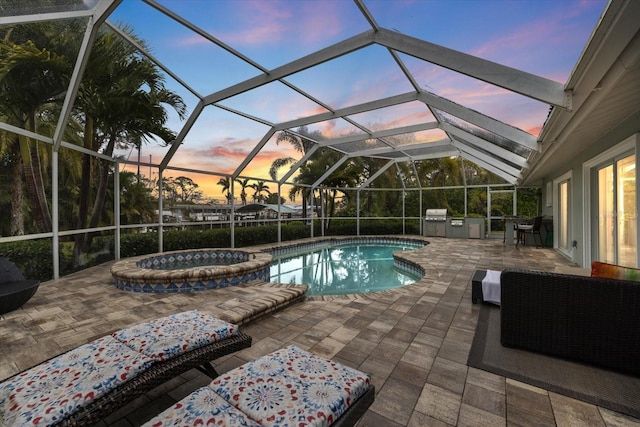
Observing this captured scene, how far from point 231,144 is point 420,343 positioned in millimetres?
8406

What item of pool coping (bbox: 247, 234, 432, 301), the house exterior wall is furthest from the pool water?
the house exterior wall

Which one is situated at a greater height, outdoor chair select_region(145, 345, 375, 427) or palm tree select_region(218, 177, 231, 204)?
palm tree select_region(218, 177, 231, 204)

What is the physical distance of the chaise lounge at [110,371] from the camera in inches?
53.7

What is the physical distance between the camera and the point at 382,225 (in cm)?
1552

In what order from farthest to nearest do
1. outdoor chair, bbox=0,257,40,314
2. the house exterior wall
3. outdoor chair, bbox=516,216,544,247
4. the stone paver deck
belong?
1. outdoor chair, bbox=516,216,544,247
2. the house exterior wall
3. outdoor chair, bbox=0,257,40,314
4. the stone paver deck

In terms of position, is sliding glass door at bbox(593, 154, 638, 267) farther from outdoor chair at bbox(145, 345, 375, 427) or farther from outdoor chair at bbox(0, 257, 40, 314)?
outdoor chair at bbox(0, 257, 40, 314)

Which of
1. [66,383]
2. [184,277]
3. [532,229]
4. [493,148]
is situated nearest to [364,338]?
[66,383]

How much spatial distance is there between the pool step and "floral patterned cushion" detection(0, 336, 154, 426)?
1.44 meters

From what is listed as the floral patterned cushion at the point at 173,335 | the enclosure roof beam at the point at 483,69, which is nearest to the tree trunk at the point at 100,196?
the floral patterned cushion at the point at 173,335

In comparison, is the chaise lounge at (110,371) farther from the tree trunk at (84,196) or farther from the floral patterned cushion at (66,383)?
the tree trunk at (84,196)

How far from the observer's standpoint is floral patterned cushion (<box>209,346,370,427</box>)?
1.32 meters

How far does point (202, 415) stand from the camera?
1.30 meters

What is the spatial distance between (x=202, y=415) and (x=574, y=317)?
3.02 metres

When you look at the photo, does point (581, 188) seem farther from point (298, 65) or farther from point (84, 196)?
point (84, 196)
